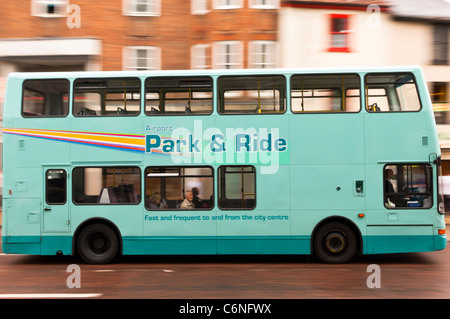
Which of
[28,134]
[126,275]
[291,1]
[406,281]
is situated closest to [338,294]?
[406,281]

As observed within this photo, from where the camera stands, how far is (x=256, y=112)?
9.84 m

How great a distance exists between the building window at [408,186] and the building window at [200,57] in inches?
508

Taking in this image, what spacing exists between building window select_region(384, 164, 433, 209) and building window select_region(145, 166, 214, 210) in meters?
3.55

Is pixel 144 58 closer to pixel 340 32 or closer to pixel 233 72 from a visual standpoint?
pixel 340 32

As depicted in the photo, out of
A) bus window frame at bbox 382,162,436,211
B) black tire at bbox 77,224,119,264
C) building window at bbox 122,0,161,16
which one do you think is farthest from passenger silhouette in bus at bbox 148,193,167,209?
building window at bbox 122,0,161,16

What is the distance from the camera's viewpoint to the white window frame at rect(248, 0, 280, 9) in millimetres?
20844

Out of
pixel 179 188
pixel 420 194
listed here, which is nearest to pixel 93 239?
pixel 179 188

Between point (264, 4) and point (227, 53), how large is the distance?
101 inches

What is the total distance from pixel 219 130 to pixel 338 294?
3.98 m

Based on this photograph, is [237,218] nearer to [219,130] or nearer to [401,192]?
[219,130]

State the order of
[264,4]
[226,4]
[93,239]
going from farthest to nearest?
[226,4]
[264,4]
[93,239]

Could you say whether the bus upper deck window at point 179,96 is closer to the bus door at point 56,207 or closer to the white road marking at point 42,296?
the bus door at point 56,207

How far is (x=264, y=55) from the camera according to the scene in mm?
21047

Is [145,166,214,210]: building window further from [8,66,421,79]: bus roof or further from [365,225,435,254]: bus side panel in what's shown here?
[365,225,435,254]: bus side panel
